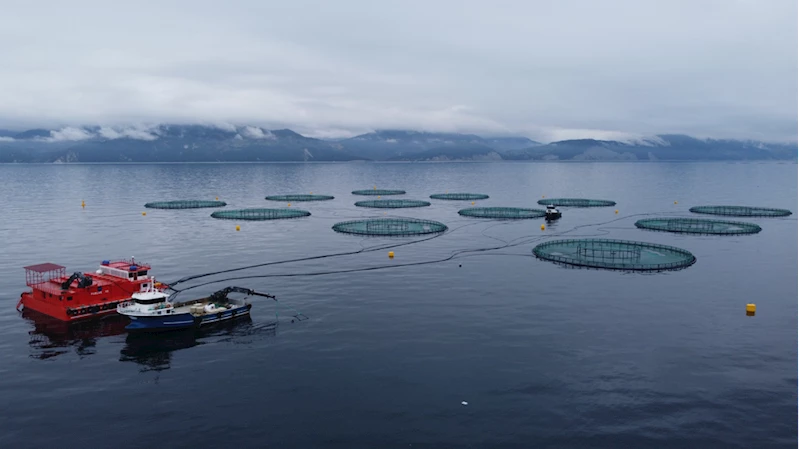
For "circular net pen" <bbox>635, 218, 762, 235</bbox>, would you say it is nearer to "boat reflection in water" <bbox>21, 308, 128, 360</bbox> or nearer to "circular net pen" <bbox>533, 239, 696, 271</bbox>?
"circular net pen" <bbox>533, 239, 696, 271</bbox>

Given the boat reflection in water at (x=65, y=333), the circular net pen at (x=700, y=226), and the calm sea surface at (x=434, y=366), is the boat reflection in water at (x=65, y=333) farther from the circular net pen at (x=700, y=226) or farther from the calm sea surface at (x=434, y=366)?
the circular net pen at (x=700, y=226)

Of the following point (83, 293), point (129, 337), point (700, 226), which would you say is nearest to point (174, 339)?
point (129, 337)

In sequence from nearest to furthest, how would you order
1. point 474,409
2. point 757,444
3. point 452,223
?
point 757,444, point 474,409, point 452,223

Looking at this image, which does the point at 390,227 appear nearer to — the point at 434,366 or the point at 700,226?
the point at 700,226

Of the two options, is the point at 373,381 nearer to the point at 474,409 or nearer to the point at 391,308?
the point at 474,409

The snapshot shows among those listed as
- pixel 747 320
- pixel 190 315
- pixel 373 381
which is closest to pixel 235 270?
pixel 190 315

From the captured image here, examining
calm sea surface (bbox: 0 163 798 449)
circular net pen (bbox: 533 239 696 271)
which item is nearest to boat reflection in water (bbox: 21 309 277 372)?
calm sea surface (bbox: 0 163 798 449)
